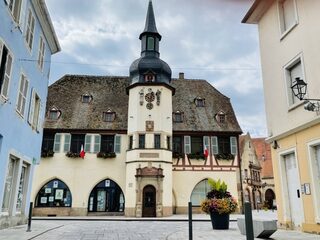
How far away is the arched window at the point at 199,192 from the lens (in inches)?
1084

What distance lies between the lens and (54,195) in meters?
26.4

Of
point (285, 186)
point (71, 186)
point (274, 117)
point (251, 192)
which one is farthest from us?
point (251, 192)

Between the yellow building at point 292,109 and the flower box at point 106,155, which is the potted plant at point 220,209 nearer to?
the yellow building at point 292,109

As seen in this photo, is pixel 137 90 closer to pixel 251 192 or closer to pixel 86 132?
pixel 86 132

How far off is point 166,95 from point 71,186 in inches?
430

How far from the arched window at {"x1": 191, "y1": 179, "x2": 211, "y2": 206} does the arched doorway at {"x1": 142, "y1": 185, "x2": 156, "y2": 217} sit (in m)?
4.35

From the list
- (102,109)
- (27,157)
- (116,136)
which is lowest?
(27,157)

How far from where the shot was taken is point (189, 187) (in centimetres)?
2738

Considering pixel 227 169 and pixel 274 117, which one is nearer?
pixel 274 117

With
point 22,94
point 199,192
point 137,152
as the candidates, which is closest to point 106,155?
point 137,152

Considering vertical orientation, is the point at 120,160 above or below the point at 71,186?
above

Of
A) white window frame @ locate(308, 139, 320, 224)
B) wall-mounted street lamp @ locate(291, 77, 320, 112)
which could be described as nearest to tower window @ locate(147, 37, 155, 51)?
wall-mounted street lamp @ locate(291, 77, 320, 112)

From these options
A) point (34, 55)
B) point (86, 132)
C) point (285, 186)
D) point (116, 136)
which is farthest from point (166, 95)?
A: point (285, 186)

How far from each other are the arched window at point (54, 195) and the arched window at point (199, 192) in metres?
10.4
